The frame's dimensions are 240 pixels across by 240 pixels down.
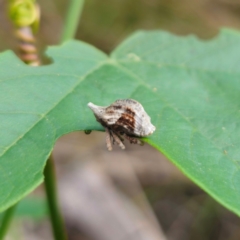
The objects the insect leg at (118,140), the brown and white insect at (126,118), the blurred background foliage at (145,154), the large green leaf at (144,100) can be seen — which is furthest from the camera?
the blurred background foliage at (145,154)

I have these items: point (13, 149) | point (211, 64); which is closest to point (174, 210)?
point (211, 64)

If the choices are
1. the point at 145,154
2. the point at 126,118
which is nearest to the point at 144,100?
the point at 126,118

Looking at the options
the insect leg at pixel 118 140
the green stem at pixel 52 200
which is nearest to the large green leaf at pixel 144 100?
the insect leg at pixel 118 140

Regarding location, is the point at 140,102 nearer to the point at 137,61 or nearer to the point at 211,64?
the point at 137,61

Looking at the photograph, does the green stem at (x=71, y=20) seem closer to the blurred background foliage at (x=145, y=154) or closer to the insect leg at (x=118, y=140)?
the insect leg at (x=118, y=140)

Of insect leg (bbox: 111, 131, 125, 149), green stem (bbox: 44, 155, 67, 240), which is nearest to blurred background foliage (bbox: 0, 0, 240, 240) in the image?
green stem (bbox: 44, 155, 67, 240)

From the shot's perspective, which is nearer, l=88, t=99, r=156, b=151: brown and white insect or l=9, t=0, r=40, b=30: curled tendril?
l=88, t=99, r=156, b=151: brown and white insect

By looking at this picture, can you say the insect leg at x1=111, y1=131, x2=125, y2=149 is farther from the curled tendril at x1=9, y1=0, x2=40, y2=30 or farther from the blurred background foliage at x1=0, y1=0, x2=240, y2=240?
the blurred background foliage at x1=0, y1=0, x2=240, y2=240
